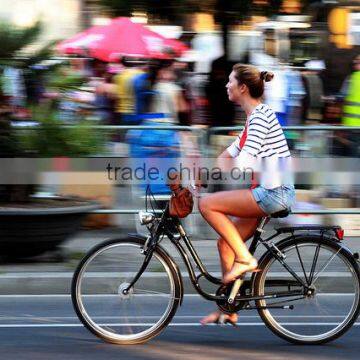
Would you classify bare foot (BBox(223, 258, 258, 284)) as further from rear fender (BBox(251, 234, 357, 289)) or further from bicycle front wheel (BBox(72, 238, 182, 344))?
bicycle front wheel (BBox(72, 238, 182, 344))

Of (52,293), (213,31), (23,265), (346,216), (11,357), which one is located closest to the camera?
(11,357)

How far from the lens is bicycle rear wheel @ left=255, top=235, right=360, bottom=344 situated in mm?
6156

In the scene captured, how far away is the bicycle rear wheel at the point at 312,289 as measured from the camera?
616cm

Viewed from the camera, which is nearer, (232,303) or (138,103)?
(232,303)

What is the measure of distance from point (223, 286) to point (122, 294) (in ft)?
2.15

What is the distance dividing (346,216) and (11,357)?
201 inches

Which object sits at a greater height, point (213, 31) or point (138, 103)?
point (213, 31)

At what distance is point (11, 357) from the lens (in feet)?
19.2

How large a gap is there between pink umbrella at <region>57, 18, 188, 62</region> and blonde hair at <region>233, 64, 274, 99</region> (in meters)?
6.11

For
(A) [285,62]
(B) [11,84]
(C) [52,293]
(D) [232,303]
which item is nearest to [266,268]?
(D) [232,303]

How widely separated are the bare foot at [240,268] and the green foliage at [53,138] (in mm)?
3315

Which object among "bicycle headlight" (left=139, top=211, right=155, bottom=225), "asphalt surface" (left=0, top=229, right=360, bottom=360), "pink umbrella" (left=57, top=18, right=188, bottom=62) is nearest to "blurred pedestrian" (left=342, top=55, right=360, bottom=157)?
"pink umbrella" (left=57, top=18, right=188, bottom=62)

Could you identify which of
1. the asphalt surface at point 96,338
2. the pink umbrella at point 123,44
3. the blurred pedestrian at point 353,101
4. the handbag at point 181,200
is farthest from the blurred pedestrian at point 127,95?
the handbag at point 181,200

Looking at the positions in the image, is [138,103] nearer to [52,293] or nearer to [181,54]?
[181,54]
